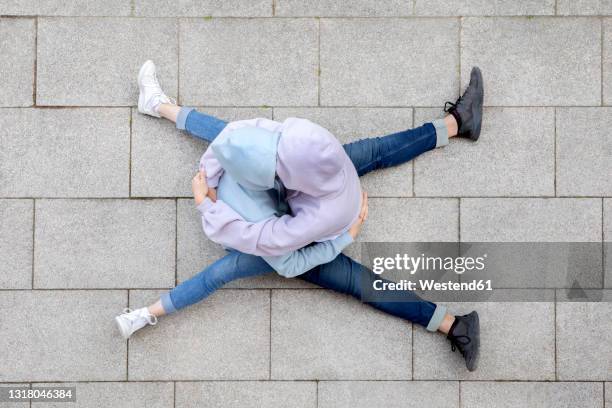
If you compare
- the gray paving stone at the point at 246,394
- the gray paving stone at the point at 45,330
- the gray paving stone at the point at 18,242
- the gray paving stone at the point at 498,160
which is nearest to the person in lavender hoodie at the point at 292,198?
the gray paving stone at the point at 498,160

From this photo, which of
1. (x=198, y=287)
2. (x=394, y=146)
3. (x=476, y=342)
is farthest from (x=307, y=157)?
(x=476, y=342)

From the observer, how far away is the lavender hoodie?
10.7ft

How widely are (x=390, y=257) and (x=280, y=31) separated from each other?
6.25 ft

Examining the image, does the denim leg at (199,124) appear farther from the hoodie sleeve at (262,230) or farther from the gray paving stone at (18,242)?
the gray paving stone at (18,242)

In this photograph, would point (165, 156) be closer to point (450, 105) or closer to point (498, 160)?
point (450, 105)

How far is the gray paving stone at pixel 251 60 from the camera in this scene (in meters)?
4.90

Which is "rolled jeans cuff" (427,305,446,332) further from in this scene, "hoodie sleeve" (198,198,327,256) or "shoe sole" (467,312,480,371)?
"hoodie sleeve" (198,198,327,256)

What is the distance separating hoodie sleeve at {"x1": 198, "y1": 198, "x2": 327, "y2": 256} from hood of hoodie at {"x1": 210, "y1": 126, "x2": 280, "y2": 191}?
0.44 metres

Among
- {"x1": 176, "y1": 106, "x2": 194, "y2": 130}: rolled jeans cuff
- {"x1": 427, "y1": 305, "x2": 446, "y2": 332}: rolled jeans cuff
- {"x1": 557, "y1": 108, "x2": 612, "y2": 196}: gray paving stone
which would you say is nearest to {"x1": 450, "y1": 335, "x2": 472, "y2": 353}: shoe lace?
{"x1": 427, "y1": 305, "x2": 446, "y2": 332}: rolled jeans cuff

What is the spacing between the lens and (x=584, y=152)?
493 cm

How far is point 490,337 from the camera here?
4.93 meters

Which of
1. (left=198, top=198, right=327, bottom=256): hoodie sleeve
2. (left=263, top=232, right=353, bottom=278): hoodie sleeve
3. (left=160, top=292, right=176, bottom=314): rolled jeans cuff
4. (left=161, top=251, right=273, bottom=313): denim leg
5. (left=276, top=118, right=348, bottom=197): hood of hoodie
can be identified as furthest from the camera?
(left=160, top=292, right=176, bottom=314): rolled jeans cuff

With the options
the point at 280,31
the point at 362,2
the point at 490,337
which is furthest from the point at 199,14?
the point at 490,337

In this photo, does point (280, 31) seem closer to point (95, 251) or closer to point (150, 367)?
point (95, 251)
